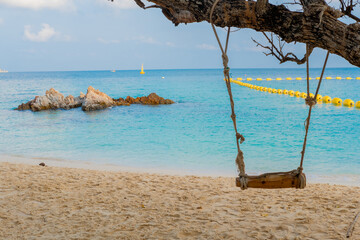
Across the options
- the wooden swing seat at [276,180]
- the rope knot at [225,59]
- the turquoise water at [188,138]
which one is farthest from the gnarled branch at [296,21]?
the turquoise water at [188,138]

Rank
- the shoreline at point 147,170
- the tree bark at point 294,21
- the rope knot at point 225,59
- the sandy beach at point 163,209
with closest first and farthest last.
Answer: the tree bark at point 294,21, the rope knot at point 225,59, the sandy beach at point 163,209, the shoreline at point 147,170

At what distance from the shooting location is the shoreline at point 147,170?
19.6 feet

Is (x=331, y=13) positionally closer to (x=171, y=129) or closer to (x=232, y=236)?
(x=232, y=236)

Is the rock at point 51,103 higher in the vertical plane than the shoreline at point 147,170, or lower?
higher

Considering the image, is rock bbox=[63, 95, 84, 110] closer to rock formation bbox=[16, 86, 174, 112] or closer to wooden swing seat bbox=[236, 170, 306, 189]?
rock formation bbox=[16, 86, 174, 112]

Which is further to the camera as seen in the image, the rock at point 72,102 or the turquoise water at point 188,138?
the rock at point 72,102

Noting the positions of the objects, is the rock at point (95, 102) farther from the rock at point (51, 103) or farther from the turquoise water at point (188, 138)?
the rock at point (51, 103)

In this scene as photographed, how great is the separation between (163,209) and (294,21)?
253 centimetres

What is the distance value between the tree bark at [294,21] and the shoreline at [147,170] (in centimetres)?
405

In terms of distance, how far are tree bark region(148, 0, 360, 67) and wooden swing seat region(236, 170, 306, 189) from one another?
2.62ft

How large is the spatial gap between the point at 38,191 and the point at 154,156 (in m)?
3.80

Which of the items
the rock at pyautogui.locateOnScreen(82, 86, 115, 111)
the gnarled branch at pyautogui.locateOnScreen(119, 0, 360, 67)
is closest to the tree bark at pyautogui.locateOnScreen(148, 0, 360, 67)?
the gnarled branch at pyautogui.locateOnScreen(119, 0, 360, 67)

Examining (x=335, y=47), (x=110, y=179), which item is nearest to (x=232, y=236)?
(x=335, y=47)

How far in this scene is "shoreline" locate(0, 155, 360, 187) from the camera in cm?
599
